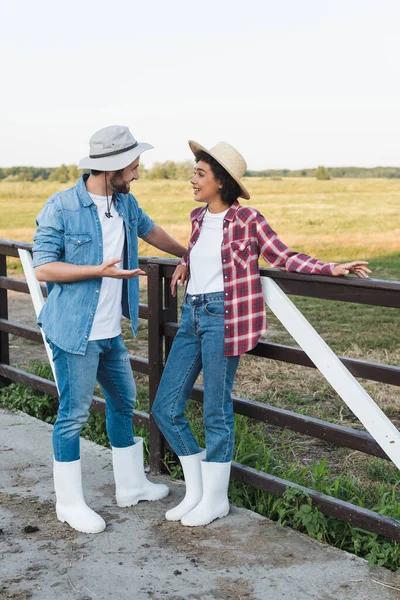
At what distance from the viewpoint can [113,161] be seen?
3.87m

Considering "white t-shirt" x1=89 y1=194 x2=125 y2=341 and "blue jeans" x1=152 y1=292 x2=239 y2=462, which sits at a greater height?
"white t-shirt" x1=89 y1=194 x2=125 y2=341

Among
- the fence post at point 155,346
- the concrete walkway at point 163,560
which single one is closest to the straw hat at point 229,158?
the fence post at point 155,346

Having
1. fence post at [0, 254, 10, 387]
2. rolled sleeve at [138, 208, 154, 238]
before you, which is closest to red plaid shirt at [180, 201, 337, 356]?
rolled sleeve at [138, 208, 154, 238]

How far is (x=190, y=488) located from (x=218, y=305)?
0.92 metres

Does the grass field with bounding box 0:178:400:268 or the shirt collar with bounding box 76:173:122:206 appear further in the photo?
the grass field with bounding box 0:178:400:268

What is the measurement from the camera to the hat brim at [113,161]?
12.7ft

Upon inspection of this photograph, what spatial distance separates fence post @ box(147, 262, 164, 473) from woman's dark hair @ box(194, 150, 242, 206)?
2.73ft

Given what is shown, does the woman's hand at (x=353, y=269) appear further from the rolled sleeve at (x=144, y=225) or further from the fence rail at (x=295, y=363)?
the rolled sleeve at (x=144, y=225)

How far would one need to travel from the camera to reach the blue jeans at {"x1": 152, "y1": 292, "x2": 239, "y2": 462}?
12.9ft

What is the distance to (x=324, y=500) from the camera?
3965 millimetres

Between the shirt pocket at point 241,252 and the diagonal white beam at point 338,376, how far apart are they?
0.18 meters

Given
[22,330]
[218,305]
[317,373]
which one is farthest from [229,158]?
[317,373]

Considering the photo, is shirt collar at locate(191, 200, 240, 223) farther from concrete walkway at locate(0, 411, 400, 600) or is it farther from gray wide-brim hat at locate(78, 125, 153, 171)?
concrete walkway at locate(0, 411, 400, 600)

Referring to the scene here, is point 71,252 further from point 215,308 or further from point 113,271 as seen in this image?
point 215,308
